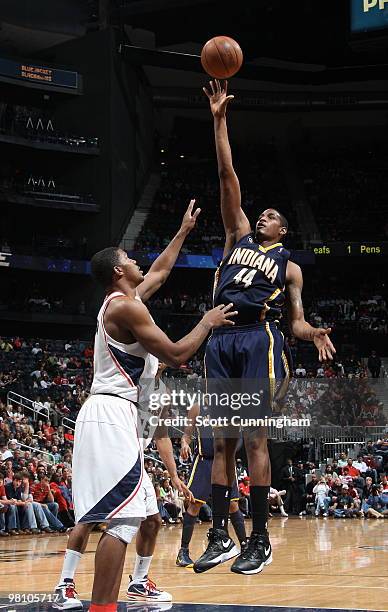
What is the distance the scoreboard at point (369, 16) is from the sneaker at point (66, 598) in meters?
16.3

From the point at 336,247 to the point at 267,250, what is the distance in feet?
86.0

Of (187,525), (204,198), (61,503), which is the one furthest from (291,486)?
(204,198)

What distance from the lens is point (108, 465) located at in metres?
5.29

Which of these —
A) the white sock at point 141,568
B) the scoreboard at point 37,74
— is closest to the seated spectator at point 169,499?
the white sock at point 141,568

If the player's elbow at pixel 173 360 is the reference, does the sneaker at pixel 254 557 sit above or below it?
below

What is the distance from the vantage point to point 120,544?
203 inches

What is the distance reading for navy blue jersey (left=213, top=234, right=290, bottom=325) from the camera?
6.14 m

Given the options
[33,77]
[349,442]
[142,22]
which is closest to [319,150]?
[142,22]

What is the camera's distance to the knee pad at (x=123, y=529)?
Result: 5.18m

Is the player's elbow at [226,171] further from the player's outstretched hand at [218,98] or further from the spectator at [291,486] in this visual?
the spectator at [291,486]

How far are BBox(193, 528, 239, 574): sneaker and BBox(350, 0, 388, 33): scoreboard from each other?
638 inches

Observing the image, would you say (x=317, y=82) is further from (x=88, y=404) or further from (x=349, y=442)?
(x=88, y=404)

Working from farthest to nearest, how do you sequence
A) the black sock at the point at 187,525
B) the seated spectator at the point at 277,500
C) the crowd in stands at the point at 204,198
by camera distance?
the crowd in stands at the point at 204,198, the seated spectator at the point at 277,500, the black sock at the point at 187,525

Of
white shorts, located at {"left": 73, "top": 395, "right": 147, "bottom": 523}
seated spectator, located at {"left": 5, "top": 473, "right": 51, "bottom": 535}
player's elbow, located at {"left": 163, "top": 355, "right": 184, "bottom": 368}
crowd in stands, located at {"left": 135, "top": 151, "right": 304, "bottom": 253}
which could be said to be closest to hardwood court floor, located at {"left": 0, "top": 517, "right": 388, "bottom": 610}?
seated spectator, located at {"left": 5, "top": 473, "right": 51, "bottom": 535}
